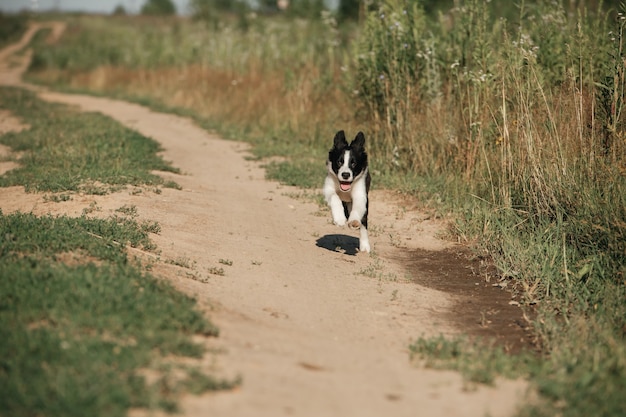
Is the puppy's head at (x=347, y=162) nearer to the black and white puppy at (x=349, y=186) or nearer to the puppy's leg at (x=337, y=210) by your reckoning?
the black and white puppy at (x=349, y=186)

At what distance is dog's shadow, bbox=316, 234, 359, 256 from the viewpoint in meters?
8.61

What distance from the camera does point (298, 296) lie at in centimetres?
664

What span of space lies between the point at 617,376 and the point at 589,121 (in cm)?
444

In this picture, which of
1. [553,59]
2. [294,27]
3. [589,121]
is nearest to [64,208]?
[589,121]

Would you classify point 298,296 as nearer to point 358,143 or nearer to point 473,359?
point 473,359

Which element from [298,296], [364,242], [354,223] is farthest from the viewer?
[364,242]

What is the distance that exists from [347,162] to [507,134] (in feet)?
6.43

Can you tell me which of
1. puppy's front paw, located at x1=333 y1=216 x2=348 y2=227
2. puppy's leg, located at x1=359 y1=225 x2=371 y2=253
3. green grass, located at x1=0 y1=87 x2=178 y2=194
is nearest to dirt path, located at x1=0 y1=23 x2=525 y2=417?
puppy's leg, located at x1=359 y1=225 x2=371 y2=253

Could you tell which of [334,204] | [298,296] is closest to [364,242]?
[334,204]

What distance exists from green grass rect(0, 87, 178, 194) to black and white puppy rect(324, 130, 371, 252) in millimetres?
2914

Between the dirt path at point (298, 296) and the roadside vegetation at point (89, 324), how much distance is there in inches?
8.2

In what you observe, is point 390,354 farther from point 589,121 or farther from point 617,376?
point 589,121

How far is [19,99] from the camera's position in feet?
76.9

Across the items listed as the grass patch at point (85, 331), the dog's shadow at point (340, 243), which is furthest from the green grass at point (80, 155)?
the grass patch at point (85, 331)
